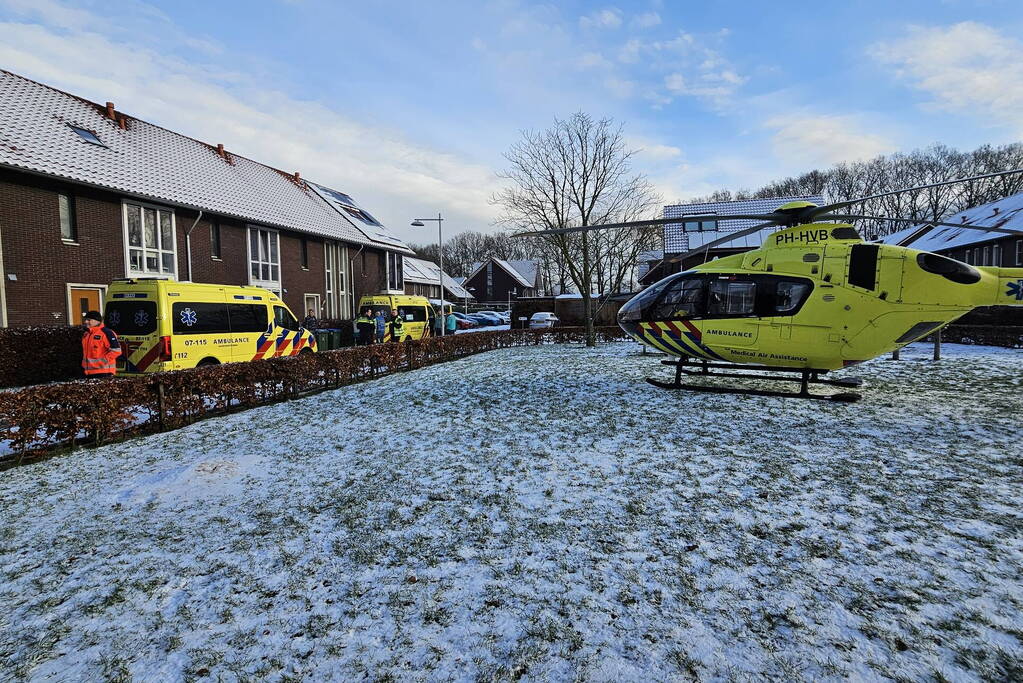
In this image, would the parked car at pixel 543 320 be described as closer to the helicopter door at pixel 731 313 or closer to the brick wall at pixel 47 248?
the brick wall at pixel 47 248

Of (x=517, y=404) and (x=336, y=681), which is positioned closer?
(x=336, y=681)

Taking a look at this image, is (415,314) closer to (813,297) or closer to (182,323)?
(182,323)

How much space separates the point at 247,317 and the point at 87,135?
34.2ft

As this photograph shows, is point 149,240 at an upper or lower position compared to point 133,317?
upper

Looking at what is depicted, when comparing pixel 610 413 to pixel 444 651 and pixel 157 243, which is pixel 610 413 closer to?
pixel 444 651

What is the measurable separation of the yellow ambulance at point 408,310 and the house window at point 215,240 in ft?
18.2

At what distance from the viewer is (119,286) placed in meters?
10.3

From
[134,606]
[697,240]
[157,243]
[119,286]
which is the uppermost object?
[697,240]

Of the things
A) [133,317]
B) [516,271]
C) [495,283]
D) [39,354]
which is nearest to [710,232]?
[133,317]

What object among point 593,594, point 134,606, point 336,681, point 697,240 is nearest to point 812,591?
point 593,594

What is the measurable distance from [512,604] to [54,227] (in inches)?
675

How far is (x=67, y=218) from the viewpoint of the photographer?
14.1 meters

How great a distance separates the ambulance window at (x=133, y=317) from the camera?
9.95m

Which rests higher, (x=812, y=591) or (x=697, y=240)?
(x=697, y=240)
